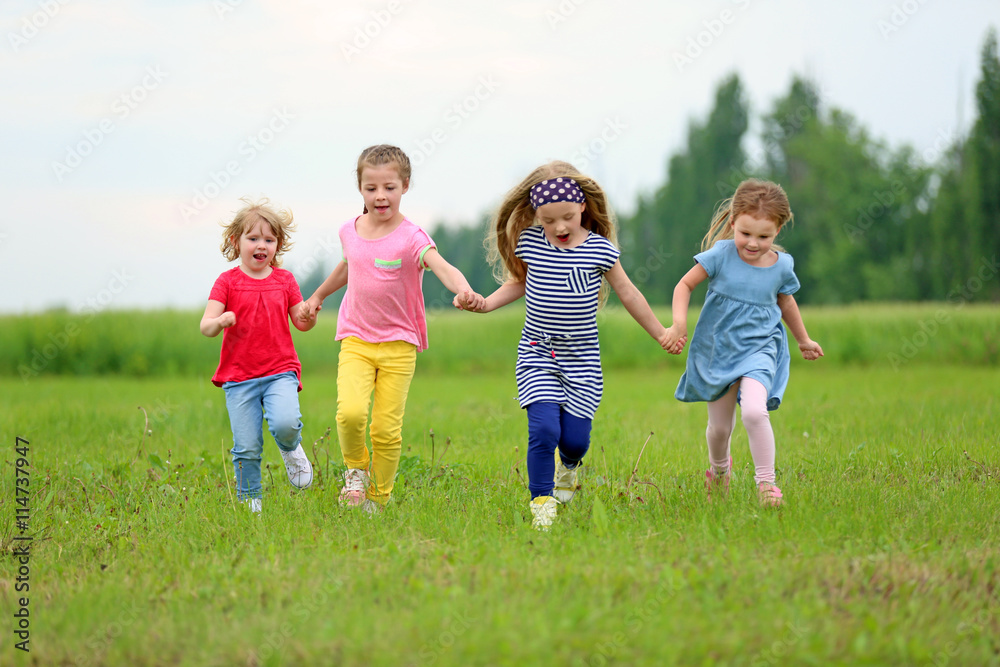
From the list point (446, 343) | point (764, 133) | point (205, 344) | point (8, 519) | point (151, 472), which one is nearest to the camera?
point (8, 519)

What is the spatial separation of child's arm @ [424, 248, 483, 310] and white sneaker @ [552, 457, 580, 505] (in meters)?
1.20

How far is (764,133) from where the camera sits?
4456cm

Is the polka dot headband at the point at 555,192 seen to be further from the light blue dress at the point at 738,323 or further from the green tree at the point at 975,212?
the green tree at the point at 975,212

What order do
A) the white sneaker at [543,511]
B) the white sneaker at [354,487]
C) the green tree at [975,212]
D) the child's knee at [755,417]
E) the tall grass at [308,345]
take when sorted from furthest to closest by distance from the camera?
the green tree at [975,212]
the tall grass at [308,345]
the white sneaker at [354,487]
the child's knee at [755,417]
the white sneaker at [543,511]

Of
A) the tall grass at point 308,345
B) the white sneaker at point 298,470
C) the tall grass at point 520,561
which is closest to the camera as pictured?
the tall grass at point 520,561

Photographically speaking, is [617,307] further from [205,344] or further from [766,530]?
[766,530]

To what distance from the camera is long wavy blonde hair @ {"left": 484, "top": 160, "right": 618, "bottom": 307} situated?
5.11 meters

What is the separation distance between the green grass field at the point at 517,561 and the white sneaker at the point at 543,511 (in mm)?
80

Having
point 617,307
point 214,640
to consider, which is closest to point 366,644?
point 214,640

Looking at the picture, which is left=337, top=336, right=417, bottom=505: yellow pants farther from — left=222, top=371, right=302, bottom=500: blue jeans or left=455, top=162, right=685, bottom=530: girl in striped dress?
left=455, top=162, right=685, bottom=530: girl in striped dress

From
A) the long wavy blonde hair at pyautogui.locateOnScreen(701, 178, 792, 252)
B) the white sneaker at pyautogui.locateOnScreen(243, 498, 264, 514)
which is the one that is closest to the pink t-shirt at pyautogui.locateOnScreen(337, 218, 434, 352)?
the white sneaker at pyautogui.locateOnScreen(243, 498, 264, 514)

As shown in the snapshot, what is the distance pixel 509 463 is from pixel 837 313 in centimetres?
1421

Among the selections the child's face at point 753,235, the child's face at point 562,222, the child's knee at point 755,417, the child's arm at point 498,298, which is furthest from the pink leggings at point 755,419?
the child's arm at point 498,298

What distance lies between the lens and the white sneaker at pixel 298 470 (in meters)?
5.71
